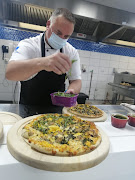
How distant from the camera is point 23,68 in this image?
4.02ft

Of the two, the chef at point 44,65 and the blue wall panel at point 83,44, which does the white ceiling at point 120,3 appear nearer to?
the chef at point 44,65

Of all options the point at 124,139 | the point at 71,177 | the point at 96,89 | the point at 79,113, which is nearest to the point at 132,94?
the point at 96,89

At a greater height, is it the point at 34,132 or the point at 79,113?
the point at 34,132

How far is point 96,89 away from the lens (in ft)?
15.3

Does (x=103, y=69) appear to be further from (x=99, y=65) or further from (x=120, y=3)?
(x=120, y=3)

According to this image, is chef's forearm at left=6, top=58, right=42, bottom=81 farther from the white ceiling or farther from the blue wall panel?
the blue wall panel

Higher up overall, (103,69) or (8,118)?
(103,69)

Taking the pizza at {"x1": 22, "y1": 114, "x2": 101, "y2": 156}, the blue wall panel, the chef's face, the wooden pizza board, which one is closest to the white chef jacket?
the chef's face

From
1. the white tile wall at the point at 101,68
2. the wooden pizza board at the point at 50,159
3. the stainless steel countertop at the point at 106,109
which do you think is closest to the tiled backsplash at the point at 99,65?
the white tile wall at the point at 101,68

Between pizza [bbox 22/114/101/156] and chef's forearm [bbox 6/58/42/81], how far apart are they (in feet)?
1.49

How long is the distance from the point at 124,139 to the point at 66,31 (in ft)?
4.02

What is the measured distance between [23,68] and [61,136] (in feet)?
2.50

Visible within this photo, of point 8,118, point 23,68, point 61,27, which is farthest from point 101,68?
point 8,118

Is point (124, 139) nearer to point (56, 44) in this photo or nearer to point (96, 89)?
point (56, 44)
